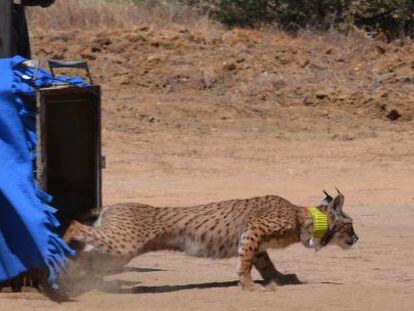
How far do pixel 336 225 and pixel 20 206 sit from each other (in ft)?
10.6

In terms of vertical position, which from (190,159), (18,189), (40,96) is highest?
(40,96)

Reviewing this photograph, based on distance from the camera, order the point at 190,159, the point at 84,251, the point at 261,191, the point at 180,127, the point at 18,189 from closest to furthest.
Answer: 1. the point at 18,189
2. the point at 84,251
3. the point at 261,191
4. the point at 190,159
5. the point at 180,127

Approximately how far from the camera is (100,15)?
2283 centimetres

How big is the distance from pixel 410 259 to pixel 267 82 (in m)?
8.74

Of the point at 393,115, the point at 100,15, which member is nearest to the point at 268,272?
the point at 393,115

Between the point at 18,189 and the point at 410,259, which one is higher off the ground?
the point at 18,189

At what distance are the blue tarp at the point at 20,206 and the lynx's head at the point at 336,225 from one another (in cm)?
274

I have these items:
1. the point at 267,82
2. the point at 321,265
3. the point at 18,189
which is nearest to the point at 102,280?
the point at 18,189

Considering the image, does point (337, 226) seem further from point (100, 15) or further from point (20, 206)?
point (100, 15)

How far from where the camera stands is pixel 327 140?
18.3 meters

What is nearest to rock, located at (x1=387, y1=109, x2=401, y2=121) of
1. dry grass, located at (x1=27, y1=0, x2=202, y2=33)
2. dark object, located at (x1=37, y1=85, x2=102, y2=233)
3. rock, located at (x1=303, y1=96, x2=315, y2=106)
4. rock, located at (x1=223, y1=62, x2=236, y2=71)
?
rock, located at (x1=303, y1=96, x2=315, y2=106)

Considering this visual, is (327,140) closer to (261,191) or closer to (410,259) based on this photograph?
(261,191)

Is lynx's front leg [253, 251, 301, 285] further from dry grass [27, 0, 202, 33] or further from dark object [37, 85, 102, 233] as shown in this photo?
→ dry grass [27, 0, 202, 33]

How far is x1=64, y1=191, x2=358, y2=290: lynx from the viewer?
9.34 meters
